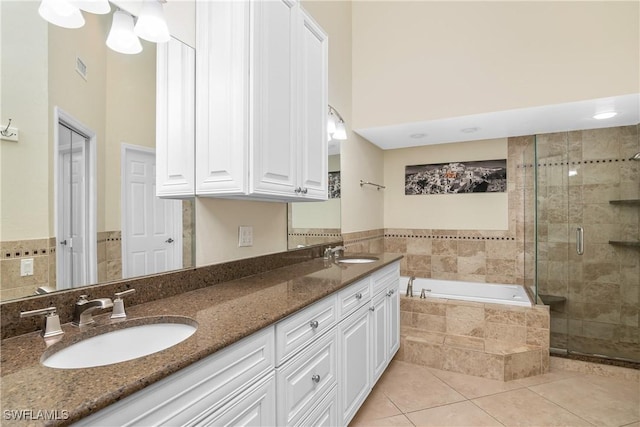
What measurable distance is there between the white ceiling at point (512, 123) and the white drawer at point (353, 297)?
5.98ft

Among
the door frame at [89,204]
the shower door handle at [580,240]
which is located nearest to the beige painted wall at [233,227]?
the door frame at [89,204]

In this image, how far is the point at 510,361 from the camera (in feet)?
8.11

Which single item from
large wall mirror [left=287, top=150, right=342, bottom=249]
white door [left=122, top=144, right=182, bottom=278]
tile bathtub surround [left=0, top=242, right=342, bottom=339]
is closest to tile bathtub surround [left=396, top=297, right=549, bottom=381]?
large wall mirror [left=287, top=150, right=342, bottom=249]

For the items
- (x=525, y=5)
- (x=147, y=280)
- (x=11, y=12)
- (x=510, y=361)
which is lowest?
(x=510, y=361)

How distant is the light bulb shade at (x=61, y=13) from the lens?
1.01 meters

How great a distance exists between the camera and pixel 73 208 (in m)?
1.07

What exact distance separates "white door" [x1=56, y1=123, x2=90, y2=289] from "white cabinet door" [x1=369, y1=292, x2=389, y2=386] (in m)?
1.58

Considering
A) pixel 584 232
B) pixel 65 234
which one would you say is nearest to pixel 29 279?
pixel 65 234

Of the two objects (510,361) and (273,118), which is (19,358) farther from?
(510,361)

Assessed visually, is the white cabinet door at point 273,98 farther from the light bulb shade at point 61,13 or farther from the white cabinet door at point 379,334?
the white cabinet door at point 379,334

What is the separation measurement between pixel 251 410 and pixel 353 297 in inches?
35.6

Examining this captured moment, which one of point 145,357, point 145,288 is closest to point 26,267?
point 145,288

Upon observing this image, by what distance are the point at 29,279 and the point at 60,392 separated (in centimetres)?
53

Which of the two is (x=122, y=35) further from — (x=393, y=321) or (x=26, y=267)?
(x=393, y=321)
